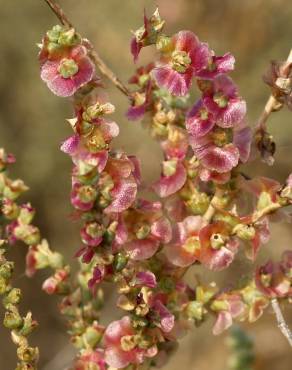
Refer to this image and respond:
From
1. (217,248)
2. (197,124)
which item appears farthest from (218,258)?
(197,124)

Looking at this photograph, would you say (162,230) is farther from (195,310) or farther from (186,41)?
(186,41)

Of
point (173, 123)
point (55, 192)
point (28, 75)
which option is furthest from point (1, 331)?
point (173, 123)

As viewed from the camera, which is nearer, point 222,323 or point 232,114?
point 232,114

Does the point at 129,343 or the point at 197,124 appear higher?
the point at 197,124

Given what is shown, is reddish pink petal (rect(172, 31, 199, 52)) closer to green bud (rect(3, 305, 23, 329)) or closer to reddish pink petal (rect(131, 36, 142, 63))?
reddish pink petal (rect(131, 36, 142, 63))

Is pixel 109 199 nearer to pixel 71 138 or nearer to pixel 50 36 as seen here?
pixel 71 138

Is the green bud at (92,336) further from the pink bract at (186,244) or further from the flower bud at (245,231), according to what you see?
the flower bud at (245,231)
